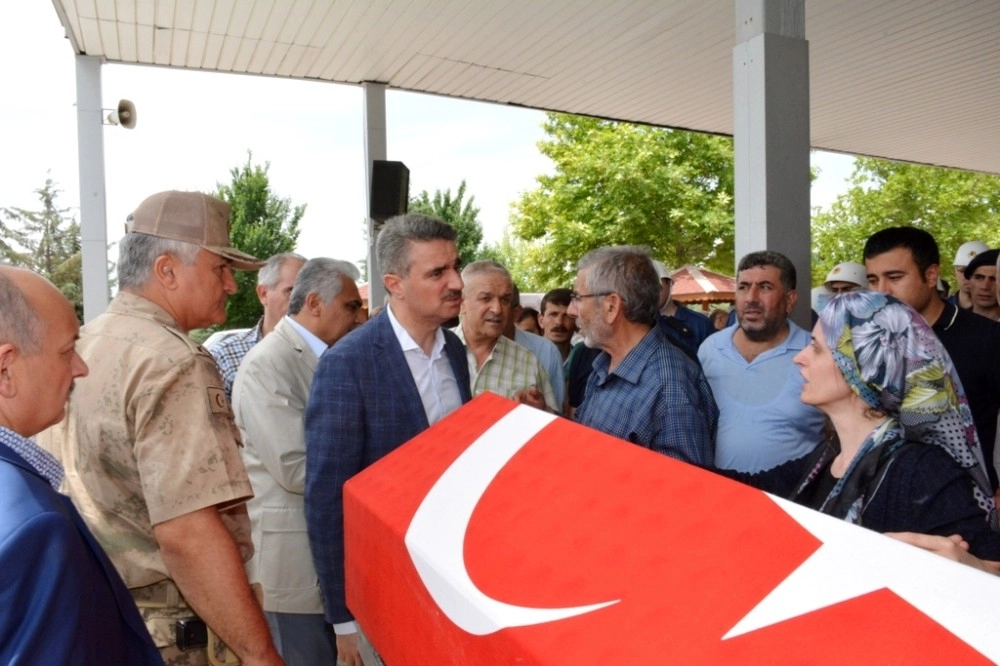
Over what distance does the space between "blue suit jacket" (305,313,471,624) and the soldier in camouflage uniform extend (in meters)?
0.42

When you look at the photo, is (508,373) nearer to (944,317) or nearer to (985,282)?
(944,317)

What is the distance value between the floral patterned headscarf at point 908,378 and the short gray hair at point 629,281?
99 centimetres

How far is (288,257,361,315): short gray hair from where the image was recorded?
3.68m

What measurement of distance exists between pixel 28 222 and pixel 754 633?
30.6 metres

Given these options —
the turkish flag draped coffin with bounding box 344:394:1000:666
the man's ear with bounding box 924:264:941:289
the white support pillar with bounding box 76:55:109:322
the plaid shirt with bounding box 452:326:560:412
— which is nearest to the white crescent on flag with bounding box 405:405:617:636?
the turkish flag draped coffin with bounding box 344:394:1000:666

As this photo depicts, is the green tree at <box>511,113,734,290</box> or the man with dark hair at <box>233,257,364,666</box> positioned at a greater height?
the green tree at <box>511,113,734,290</box>

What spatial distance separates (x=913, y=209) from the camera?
84.3ft

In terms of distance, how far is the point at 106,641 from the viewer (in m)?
1.27

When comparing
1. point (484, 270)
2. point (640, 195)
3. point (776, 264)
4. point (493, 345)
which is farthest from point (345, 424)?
point (640, 195)

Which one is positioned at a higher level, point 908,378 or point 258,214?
point 258,214

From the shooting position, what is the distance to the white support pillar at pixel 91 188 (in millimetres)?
7848

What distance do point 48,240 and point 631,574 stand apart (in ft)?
98.0

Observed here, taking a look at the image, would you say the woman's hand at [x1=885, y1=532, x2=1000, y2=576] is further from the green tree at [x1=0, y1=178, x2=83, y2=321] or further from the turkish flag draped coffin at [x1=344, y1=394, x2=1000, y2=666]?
the green tree at [x1=0, y1=178, x2=83, y2=321]

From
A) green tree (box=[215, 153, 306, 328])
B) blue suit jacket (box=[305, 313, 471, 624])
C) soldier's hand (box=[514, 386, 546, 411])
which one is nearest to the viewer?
blue suit jacket (box=[305, 313, 471, 624])
